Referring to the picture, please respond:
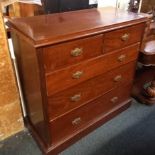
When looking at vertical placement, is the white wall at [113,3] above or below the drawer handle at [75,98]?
above

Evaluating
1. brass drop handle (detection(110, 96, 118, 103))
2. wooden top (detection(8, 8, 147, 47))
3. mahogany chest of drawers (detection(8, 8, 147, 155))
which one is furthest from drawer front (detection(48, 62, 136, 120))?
wooden top (detection(8, 8, 147, 47))

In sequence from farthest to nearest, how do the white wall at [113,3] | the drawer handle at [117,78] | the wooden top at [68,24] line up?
the white wall at [113,3], the drawer handle at [117,78], the wooden top at [68,24]

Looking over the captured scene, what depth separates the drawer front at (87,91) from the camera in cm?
119

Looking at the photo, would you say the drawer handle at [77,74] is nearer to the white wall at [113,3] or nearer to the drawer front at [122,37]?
the drawer front at [122,37]

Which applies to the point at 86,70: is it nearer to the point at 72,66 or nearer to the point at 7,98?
the point at 72,66

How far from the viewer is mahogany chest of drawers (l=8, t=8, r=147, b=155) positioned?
103 centimetres

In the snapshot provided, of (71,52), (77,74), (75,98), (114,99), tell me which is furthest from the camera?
(114,99)

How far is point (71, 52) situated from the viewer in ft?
3.51

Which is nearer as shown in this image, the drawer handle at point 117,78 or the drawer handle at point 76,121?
the drawer handle at point 76,121

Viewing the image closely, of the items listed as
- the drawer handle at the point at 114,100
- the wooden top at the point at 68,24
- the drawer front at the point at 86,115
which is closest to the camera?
the wooden top at the point at 68,24

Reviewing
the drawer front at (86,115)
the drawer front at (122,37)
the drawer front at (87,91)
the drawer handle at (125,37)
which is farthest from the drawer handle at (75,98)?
the drawer handle at (125,37)

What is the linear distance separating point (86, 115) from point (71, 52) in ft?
2.04

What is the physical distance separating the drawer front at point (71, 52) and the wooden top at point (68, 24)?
0.04 m

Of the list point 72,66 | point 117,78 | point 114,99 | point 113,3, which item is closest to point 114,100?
point 114,99
